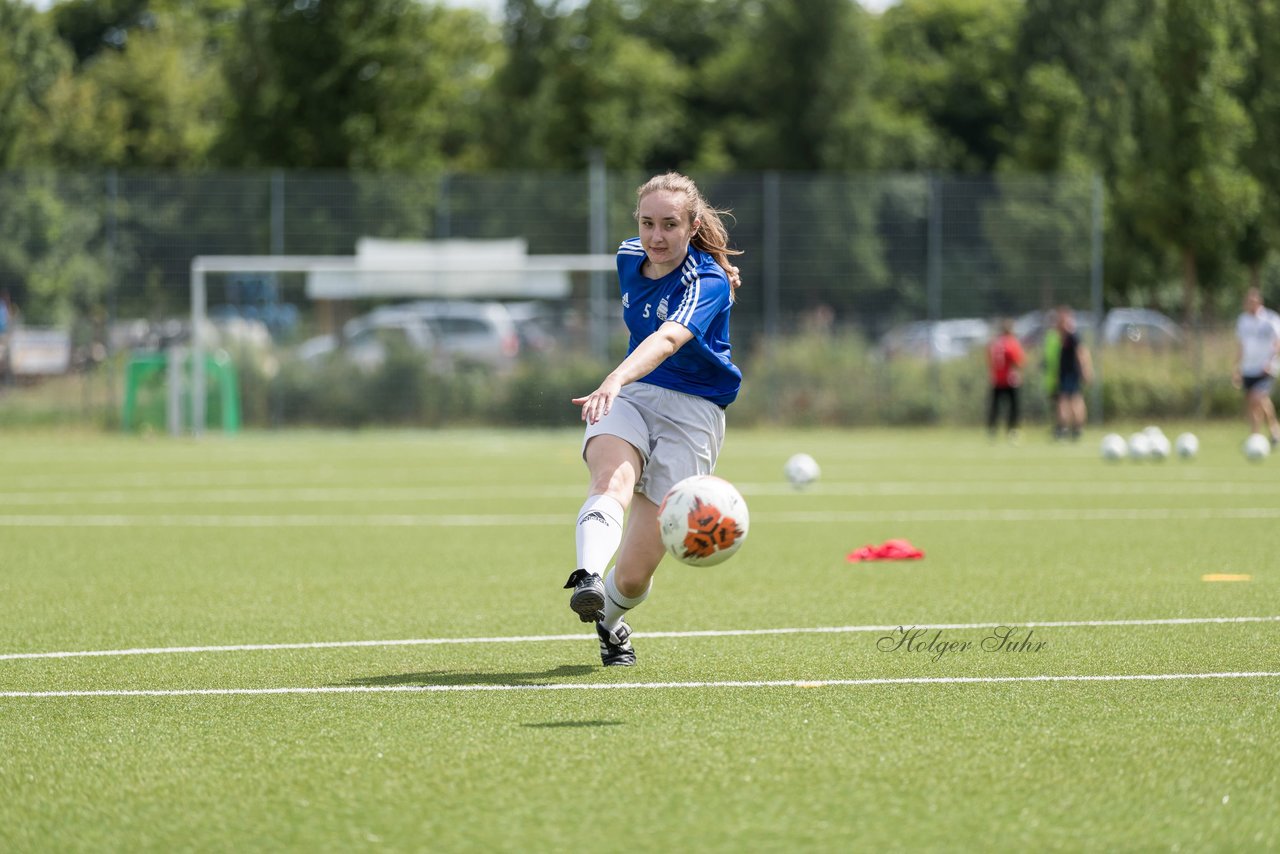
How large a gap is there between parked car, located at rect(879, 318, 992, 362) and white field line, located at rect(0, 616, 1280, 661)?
23.6 metres

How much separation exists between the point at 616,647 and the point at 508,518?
7.89 metres

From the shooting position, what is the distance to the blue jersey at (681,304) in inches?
266

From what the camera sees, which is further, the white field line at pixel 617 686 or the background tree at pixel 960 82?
the background tree at pixel 960 82

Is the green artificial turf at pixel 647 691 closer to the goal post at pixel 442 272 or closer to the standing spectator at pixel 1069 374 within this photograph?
the standing spectator at pixel 1069 374

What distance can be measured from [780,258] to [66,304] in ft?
41.9

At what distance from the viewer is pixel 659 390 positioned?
6926mm

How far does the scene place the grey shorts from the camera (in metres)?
6.81

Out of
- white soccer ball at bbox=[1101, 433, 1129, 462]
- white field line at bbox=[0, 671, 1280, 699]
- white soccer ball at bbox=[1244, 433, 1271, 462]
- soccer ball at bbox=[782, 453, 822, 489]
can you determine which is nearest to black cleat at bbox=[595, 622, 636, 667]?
white field line at bbox=[0, 671, 1280, 699]

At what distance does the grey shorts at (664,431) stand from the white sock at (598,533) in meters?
0.34

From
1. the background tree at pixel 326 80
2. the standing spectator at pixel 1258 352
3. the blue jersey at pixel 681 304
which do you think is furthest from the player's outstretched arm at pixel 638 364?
the background tree at pixel 326 80

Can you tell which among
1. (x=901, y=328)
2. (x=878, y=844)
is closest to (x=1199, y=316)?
(x=901, y=328)

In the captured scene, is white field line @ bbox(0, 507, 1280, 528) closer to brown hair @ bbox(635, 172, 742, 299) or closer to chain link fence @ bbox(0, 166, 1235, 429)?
brown hair @ bbox(635, 172, 742, 299)

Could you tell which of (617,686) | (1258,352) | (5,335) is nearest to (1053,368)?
(1258,352)

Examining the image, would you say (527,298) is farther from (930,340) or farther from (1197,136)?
(1197,136)
